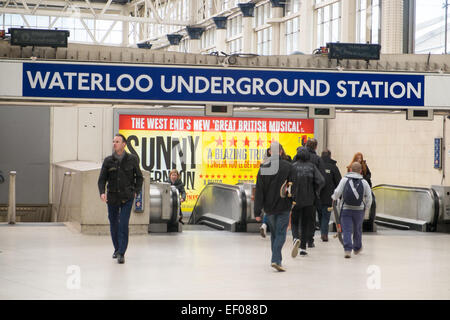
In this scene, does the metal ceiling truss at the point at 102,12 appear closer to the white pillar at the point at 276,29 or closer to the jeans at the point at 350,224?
the white pillar at the point at 276,29

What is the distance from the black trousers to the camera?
36.8ft

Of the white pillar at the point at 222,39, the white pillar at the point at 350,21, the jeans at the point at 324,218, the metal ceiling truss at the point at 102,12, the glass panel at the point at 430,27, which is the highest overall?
the metal ceiling truss at the point at 102,12

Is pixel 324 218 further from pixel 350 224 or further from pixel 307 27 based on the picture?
pixel 307 27

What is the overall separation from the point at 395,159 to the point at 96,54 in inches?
409

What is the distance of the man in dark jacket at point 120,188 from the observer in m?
10.0

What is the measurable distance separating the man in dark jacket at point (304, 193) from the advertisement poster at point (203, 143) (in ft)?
32.1

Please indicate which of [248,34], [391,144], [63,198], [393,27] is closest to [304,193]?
[63,198]

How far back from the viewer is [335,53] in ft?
43.0

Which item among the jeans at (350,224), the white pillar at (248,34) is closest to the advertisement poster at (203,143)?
the jeans at (350,224)

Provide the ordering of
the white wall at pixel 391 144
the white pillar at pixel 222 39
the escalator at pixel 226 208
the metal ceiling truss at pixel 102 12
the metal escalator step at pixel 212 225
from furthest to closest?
the white pillar at pixel 222 39 < the metal ceiling truss at pixel 102 12 < the white wall at pixel 391 144 < the metal escalator step at pixel 212 225 < the escalator at pixel 226 208

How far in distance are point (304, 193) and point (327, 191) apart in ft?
7.00

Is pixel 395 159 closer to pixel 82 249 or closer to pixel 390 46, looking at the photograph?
pixel 390 46

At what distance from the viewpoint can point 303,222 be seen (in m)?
11.4
